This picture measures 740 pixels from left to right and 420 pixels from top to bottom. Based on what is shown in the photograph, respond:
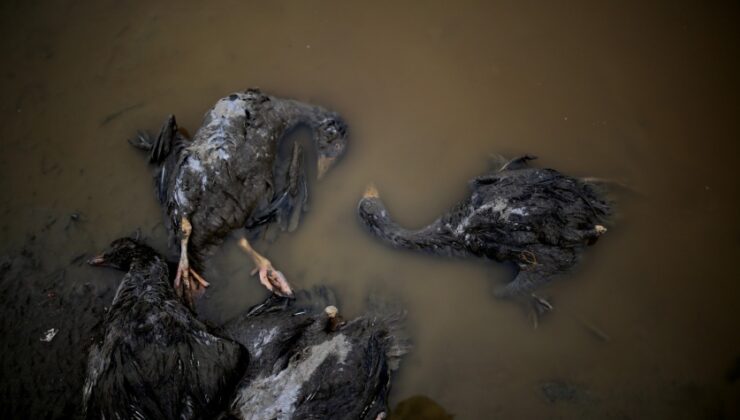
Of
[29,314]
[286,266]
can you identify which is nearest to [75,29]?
[29,314]

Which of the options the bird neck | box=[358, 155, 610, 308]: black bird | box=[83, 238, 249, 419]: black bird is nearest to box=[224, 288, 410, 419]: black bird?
box=[83, 238, 249, 419]: black bird

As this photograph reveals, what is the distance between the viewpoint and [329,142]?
455 centimetres

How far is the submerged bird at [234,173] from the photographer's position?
403cm

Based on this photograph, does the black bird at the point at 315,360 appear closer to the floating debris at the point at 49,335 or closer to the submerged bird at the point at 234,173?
the submerged bird at the point at 234,173

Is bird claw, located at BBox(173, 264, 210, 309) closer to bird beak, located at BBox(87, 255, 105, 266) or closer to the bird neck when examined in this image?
bird beak, located at BBox(87, 255, 105, 266)

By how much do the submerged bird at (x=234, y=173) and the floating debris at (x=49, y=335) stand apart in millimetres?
1077

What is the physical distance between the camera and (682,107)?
15.5ft

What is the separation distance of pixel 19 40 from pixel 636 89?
6.10 meters

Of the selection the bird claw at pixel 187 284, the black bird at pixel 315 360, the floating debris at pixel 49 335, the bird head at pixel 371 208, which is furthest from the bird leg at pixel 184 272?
the bird head at pixel 371 208

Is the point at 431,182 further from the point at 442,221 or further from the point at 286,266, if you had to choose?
the point at 286,266

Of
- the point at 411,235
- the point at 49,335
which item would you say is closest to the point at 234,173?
the point at 411,235

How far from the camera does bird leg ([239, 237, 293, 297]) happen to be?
13.6 ft

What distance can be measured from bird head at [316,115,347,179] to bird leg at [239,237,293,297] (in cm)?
89

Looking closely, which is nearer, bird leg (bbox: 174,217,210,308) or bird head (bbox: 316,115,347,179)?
bird leg (bbox: 174,217,210,308)
